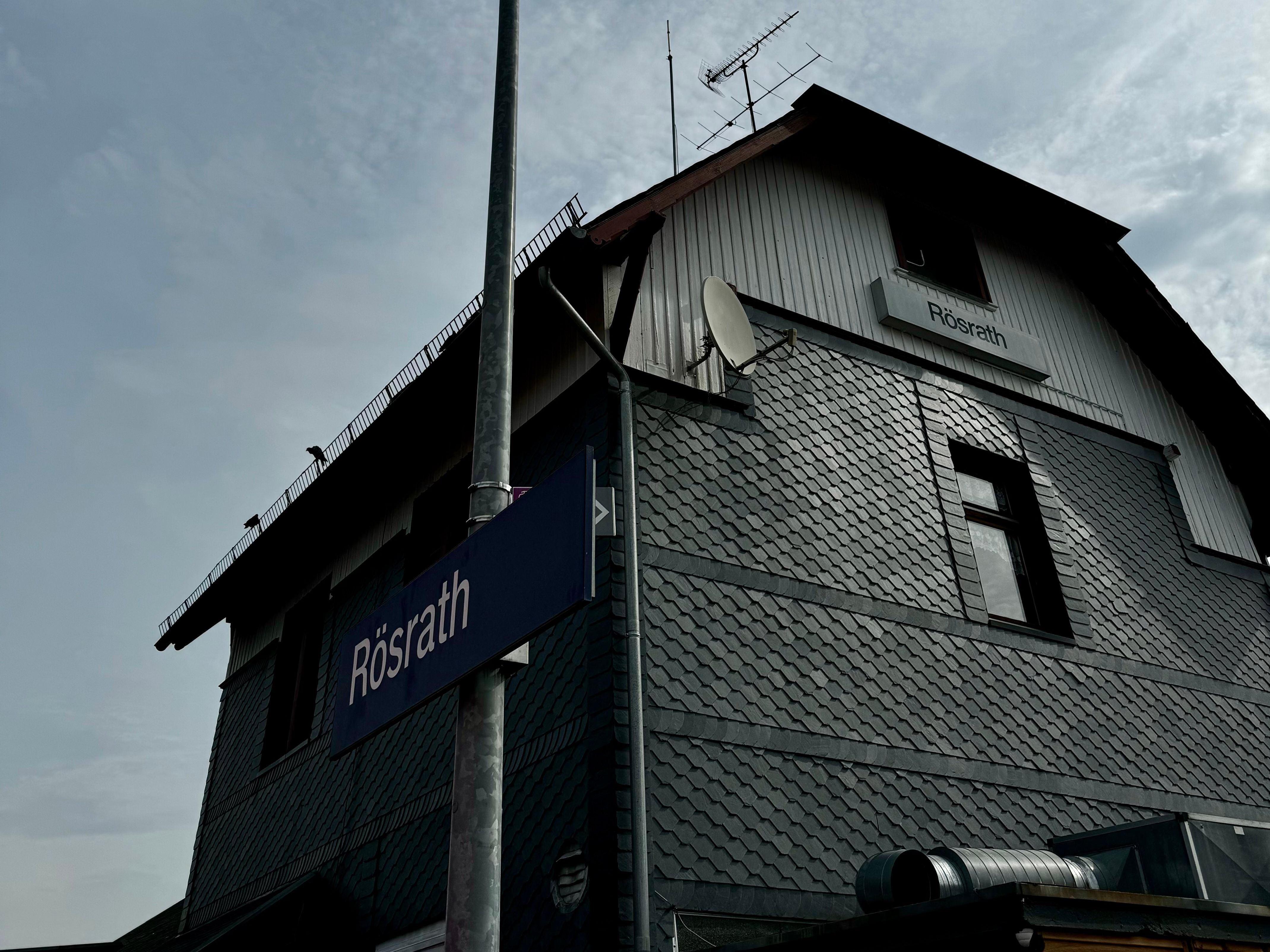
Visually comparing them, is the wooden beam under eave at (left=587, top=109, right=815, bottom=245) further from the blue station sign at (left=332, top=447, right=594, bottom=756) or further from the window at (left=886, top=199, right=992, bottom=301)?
the blue station sign at (left=332, top=447, right=594, bottom=756)

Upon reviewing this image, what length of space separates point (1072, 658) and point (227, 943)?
8.30 meters

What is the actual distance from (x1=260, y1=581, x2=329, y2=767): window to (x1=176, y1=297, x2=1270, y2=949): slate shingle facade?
0.48 metres

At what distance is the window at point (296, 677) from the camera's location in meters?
13.5

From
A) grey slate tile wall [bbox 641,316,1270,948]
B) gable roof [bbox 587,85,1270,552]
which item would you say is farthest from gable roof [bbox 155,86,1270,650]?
grey slate tile wall [bbox 641,316,1270,948]

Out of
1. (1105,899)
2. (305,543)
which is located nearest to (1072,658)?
(1105,899)

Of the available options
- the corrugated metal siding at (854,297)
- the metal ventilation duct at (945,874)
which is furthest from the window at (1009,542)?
the metal ventilation duct at (945,874)

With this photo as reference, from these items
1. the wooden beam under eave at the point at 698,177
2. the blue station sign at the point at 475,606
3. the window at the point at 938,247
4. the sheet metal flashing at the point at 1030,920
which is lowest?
the sheet metal flashing at the point at 1030,920

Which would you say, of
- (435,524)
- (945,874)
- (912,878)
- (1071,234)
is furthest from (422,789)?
(1071,234)

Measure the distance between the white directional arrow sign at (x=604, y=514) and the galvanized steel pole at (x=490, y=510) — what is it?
0.62m

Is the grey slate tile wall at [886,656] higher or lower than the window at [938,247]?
lower

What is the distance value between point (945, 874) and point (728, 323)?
16.8 ft

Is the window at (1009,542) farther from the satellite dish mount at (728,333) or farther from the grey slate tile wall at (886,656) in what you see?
the satellite dish mount at (728,333)

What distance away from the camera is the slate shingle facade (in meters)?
7.85

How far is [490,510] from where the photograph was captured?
4590 millimetres
